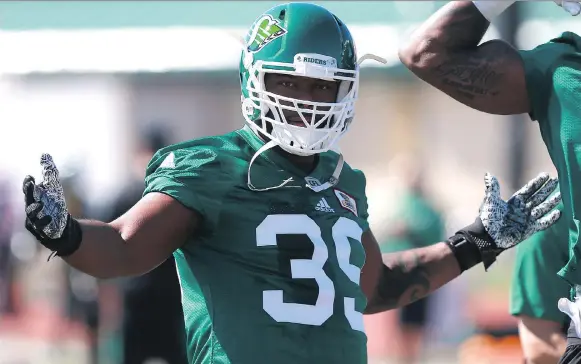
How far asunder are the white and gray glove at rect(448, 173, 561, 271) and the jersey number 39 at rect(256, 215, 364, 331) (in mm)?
691

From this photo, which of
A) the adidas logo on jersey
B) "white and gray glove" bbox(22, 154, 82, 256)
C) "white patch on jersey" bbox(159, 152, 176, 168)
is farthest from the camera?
the adidas logo on jersey

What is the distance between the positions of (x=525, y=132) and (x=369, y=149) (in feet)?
15.7

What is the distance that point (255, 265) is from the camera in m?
3.08

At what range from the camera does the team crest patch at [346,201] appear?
334 cm

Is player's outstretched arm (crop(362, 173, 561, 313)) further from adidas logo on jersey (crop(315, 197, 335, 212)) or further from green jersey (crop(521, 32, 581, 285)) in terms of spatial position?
green jersey (crop(521, 32, 581, 285))

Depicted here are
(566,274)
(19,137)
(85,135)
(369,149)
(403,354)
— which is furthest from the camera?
(369,149)

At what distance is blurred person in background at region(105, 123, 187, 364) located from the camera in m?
6.57

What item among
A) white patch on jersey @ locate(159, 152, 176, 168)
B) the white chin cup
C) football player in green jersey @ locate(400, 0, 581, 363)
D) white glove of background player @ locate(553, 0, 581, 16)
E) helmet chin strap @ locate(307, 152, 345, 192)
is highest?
white glove of background player @ locate(553, 0, 581, 16)

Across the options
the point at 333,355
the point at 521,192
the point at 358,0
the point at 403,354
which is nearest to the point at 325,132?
the point at 333,355

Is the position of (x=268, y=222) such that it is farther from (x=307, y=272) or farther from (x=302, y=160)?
(x=302, y=160)

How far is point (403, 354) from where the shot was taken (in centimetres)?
908

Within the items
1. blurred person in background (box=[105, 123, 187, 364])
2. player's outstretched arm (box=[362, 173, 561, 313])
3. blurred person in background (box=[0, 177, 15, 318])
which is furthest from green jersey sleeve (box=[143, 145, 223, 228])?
blurred person in background (box=[0, 177, 15, 318])

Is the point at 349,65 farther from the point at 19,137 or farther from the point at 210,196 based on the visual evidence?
the point at 19,137

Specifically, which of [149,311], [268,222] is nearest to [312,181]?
[268,222]
